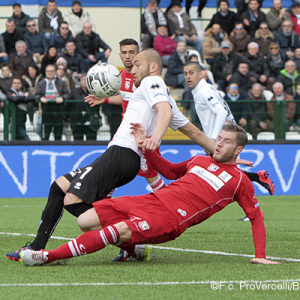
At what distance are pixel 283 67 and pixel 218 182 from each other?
43.3ft

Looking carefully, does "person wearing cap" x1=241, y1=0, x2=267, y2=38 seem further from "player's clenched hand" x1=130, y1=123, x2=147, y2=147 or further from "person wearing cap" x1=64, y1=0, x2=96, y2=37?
"player's clenched hand" x1=130, y1=123, x2=147, y2=147

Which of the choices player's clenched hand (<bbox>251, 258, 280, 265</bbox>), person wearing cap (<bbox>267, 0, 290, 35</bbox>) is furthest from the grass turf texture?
person wearing cap (<bbox>267, 0, 290, 35</bbox>)

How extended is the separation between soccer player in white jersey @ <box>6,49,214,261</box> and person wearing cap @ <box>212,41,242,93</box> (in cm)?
1170

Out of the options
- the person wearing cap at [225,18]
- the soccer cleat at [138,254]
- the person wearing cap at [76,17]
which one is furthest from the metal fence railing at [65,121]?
the soccer cleat at [138,254]

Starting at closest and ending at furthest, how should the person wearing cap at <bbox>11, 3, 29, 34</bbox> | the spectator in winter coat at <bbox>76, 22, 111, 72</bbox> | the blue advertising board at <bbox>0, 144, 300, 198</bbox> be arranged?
1. the blue advertising board at <bbox>0, 144, 300, 198</bbox>
2. the spectator in winter coat at <bbox>76, 22, 111, 72</bbox>
3. the person wearing cap at <bbox>11, 3, 29, 34</bbox>

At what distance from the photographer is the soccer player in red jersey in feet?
17.7

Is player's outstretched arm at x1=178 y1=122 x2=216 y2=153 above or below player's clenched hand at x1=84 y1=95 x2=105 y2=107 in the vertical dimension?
below

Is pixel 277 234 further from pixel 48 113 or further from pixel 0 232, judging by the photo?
pixel 48 113

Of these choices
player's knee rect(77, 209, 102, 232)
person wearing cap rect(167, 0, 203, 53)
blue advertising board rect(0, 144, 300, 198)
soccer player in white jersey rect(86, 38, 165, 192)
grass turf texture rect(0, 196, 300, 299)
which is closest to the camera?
grass turf texture rect(0, 196, 300, 299)

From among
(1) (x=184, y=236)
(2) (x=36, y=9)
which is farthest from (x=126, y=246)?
(2) (x=36, y=9)

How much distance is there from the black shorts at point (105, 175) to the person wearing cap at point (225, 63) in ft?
39.7

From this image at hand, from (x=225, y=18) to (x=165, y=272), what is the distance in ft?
49.9

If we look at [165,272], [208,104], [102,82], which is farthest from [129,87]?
[165,272]

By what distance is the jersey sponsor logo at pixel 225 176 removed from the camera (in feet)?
18.8
